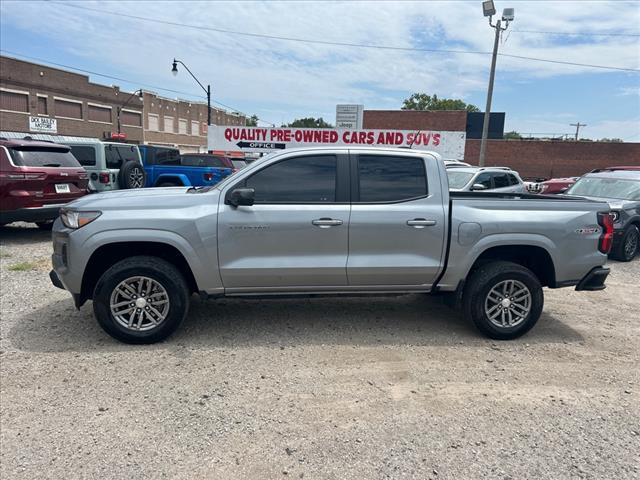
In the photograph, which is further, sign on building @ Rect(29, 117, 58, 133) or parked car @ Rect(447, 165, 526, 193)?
sign on building @ Rect(29, 117, 58, 133)

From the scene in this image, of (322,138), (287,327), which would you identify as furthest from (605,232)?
(322,138)

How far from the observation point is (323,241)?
4.38 metres

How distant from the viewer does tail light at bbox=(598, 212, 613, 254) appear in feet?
15.4

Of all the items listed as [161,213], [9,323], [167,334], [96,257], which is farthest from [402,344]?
[9,323]

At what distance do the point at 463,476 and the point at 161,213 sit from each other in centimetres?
316

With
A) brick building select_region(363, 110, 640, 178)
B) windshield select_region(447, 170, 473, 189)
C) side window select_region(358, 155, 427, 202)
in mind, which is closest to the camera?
side window select_region(358, 155, 427, 202)

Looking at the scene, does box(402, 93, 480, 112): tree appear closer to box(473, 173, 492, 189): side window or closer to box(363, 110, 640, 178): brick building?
box(363, 110, 640, 178): brick building

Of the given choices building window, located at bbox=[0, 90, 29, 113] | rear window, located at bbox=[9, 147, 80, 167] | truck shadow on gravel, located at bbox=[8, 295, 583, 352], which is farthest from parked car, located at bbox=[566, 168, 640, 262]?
building window, located at bbox=[0, 90, 29, 113]

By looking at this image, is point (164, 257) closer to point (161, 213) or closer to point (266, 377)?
point (161, 213)

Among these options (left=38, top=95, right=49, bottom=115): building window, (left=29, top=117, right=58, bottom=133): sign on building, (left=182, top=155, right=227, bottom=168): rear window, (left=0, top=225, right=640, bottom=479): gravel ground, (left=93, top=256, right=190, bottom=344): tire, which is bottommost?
(left=0, top=225, right=640, bottom=479): gravel ground

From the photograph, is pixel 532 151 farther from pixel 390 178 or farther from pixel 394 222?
pixel 394 222

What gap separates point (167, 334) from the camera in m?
4.34

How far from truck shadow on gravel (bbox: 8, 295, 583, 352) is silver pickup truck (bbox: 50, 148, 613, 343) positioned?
32 cm

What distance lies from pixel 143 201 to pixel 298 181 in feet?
4.71
